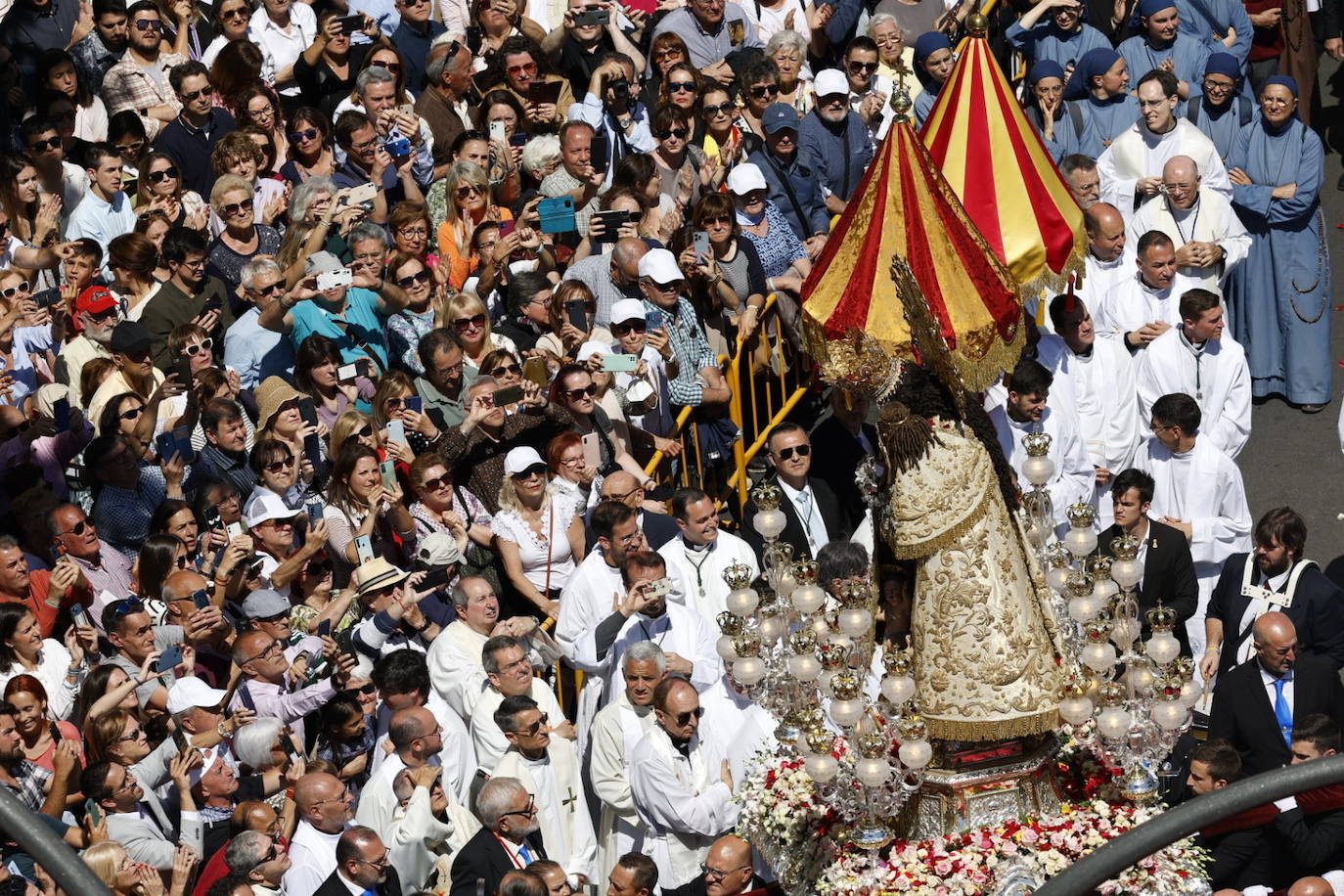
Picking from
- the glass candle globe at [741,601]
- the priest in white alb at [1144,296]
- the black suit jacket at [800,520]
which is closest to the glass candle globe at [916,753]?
the glass candle globe at [741,601]

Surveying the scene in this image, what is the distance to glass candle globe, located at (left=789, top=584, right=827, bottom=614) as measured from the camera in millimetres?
10453

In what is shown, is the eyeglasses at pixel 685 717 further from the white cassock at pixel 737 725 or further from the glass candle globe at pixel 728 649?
the glass candle globe at pixel 728 649

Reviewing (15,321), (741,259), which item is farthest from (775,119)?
(15,321)

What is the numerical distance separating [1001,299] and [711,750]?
10.6ft

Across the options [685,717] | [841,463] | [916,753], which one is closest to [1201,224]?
[841,463]

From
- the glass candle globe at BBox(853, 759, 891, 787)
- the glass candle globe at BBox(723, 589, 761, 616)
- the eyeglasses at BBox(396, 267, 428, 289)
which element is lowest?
the eyeglasses at BBox(396, 267, 428, 289)

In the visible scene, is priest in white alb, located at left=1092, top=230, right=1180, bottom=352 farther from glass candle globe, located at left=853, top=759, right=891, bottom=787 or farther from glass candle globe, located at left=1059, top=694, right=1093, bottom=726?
glass candle globe, located at left=853, top=759, right=891, bottom=787

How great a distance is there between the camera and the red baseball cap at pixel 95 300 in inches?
544

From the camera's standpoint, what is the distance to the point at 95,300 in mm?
13836

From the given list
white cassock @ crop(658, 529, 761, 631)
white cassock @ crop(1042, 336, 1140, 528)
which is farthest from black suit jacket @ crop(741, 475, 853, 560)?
white cassock @ crop(1042, 336, 1140, 528)

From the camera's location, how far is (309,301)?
14.2 meters

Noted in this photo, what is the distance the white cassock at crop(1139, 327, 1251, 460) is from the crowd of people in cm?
3

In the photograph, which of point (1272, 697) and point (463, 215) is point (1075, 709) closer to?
point (1272, 697)

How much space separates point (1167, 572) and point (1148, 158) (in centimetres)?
424
